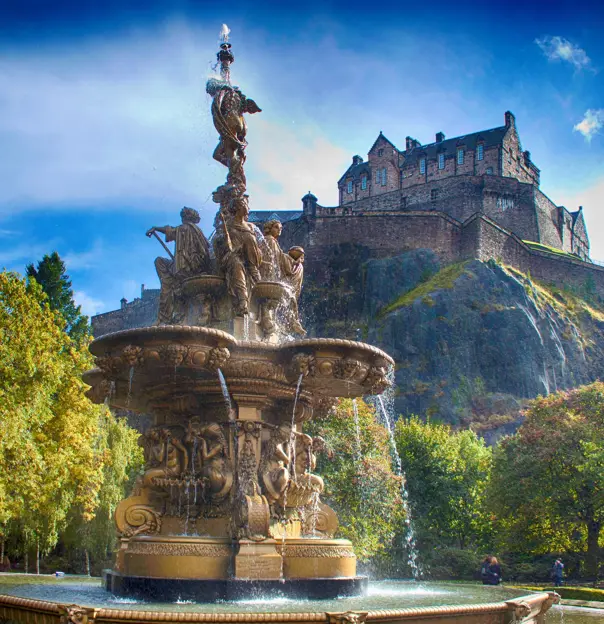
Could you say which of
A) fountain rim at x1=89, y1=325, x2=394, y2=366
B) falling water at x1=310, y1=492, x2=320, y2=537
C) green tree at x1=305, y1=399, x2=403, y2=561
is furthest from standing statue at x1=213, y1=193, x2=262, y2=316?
green tree at x1=305, y1=399, x2=403, y2=561

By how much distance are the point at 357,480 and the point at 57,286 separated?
25.6 m

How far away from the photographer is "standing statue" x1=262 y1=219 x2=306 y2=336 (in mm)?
11047

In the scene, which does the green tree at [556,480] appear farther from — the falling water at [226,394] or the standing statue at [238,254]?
the falling water at [226,394]

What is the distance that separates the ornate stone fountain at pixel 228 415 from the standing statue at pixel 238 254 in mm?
20

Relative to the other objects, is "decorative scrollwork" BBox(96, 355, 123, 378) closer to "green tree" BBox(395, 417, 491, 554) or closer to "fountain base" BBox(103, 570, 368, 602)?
"fountain base" BBox(103, 570, 368, 602)

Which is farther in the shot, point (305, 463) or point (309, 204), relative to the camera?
point (309, 204)

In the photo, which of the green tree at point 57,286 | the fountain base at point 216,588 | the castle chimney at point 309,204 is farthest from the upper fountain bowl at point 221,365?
the castle chimney at point 309,204

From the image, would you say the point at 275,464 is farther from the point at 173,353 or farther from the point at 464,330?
the point at 464,330

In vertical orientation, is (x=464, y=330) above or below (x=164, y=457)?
above

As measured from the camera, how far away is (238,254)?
34.9 feet

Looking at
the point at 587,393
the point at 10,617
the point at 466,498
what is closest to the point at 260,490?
the point at 10,617

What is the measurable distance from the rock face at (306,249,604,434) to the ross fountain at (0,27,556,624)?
45.3 m

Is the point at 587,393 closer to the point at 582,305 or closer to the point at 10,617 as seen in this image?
the point at 10,617

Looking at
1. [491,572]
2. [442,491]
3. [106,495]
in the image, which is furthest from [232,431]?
[442,491]
